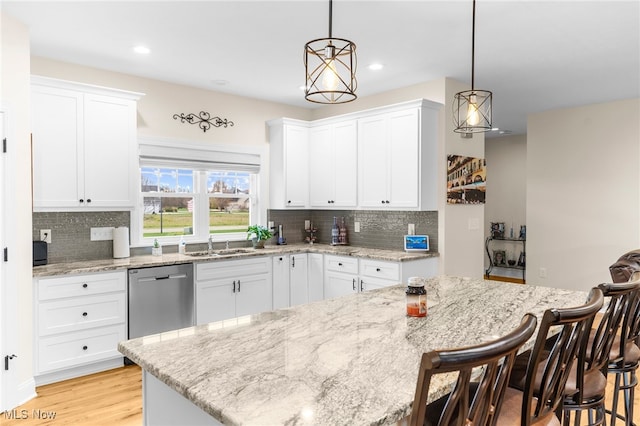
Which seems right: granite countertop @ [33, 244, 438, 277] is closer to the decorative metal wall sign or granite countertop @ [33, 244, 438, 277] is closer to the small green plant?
the small green plant

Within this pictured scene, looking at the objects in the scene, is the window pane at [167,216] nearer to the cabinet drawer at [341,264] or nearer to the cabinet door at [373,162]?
the cabinet drawer at [341,264]

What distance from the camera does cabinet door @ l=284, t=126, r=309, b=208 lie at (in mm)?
5434

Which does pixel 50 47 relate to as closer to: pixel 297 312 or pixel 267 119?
pixel 267 119

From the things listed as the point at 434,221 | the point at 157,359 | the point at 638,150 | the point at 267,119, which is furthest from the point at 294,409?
the point at 638,150

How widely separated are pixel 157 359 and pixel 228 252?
3481 millimetres

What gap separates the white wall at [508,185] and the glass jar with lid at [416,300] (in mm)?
7050

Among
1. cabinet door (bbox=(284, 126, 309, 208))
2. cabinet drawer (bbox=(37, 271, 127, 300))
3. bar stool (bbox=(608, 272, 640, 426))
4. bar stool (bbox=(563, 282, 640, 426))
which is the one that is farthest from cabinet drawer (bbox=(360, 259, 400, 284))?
Answer: bar stool (bbox=(563, 282, 640, 426))

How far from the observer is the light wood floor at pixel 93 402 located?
286cm

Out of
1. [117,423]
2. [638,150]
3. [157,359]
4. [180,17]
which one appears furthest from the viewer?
[638,150]

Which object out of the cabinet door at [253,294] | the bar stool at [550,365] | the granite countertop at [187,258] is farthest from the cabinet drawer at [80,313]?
the bar stool at [550,365]

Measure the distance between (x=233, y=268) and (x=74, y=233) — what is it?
1.50 metres

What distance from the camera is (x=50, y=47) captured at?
12.1 ft

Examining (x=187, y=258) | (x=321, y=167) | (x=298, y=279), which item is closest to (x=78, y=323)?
(x=187, y=258)

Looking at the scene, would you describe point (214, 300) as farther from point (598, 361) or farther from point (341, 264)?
point (598, 361)
